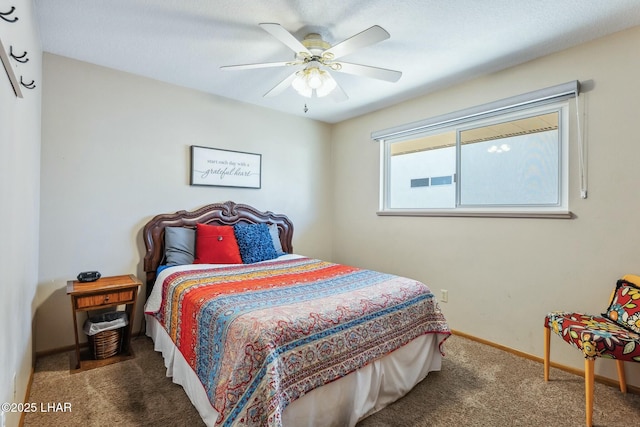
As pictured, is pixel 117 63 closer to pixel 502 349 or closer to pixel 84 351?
pixel 84 351

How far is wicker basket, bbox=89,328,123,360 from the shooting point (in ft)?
7.79

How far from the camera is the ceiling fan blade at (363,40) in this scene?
171 cm

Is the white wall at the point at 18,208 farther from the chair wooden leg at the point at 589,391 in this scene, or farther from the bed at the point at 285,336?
the chair wooden leg at the point at 589,391

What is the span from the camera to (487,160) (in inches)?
115

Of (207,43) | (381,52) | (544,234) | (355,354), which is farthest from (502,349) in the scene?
(207,43)

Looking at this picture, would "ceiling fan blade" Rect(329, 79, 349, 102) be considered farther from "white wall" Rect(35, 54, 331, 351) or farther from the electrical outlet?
the electrical outlet

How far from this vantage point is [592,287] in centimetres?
225

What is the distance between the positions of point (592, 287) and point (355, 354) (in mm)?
1873

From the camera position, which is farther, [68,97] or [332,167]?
[332,167]

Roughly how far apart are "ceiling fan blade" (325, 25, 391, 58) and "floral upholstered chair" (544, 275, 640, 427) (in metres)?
2.06

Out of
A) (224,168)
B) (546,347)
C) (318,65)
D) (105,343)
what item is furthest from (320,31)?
(105,343)

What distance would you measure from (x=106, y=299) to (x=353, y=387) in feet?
6.40

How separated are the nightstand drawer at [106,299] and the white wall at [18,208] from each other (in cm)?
29

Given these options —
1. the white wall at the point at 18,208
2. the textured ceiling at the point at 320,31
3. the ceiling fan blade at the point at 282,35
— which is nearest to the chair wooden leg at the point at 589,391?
the textured ceiling at the point at 320,31
